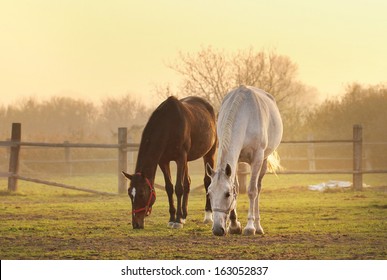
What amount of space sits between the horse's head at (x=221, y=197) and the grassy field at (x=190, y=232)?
238 mm

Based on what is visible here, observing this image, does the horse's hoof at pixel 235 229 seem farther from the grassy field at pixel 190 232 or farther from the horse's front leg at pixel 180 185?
the horse's front leg at pixel 180 185

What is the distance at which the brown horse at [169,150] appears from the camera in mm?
9703

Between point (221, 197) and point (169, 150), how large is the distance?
237 centimetres

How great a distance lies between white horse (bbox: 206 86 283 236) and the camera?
817cm

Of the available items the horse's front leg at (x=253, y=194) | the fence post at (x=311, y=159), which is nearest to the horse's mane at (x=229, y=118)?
the horse's front leg at (x=253, y=194)

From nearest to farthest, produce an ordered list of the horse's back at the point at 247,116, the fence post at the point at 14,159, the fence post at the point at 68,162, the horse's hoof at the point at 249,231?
the horse's back at the point at 247,116 → the horse's hoof at the point at 249,231 → the fence post at the point at 14,159 → the fence post at the point at 68,162

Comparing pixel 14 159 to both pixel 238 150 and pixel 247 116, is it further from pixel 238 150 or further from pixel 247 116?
pixel 238 150

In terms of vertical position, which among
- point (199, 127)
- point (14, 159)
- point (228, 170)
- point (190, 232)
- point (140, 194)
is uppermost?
point (199, 127)

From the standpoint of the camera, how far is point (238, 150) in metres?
8.84

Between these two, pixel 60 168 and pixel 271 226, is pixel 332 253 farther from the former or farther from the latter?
pixel 60 168

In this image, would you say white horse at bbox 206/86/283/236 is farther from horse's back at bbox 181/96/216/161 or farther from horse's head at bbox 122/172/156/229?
horse's back at bbox 181/96/216/161

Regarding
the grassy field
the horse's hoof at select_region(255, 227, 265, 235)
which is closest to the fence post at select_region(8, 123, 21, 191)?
the grassy field

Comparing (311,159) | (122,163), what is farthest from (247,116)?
(311,159)

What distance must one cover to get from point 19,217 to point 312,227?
15.8 ft
